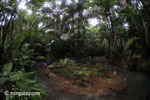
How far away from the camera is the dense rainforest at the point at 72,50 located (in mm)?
737

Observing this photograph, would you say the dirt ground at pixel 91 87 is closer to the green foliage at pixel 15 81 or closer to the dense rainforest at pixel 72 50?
the dense rainforest at pixel 72 50

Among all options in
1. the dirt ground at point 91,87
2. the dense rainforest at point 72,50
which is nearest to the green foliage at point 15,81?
the dense rainforest at point 72,50

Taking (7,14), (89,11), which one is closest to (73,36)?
(89,11)

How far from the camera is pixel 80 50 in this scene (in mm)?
3484

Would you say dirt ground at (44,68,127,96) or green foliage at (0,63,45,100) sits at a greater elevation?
green foliage at (0,63,45,100)

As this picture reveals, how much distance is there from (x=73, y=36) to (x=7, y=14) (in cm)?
243

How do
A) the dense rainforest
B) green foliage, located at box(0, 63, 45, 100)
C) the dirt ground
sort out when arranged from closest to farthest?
green foliage, located at box(0, 63, 45, 100) < the dense rainforest < the dirt ground

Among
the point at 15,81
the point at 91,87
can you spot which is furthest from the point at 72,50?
the point at 15,81

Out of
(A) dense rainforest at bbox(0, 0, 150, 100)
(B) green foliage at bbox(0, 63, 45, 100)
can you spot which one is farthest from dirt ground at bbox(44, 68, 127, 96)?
(B) green foliage at bbox(0, 63, 45, 100)

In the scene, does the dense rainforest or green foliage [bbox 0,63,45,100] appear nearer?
green foliage [bbox 0,63,45,100]

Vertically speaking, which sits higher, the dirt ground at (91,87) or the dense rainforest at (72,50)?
the dense rainforest at (72,50)

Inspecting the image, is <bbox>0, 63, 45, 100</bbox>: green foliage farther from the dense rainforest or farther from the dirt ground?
the dirt ground

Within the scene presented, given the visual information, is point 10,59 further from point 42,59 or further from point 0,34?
point 42,59

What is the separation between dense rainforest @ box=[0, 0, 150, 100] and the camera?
737mm
